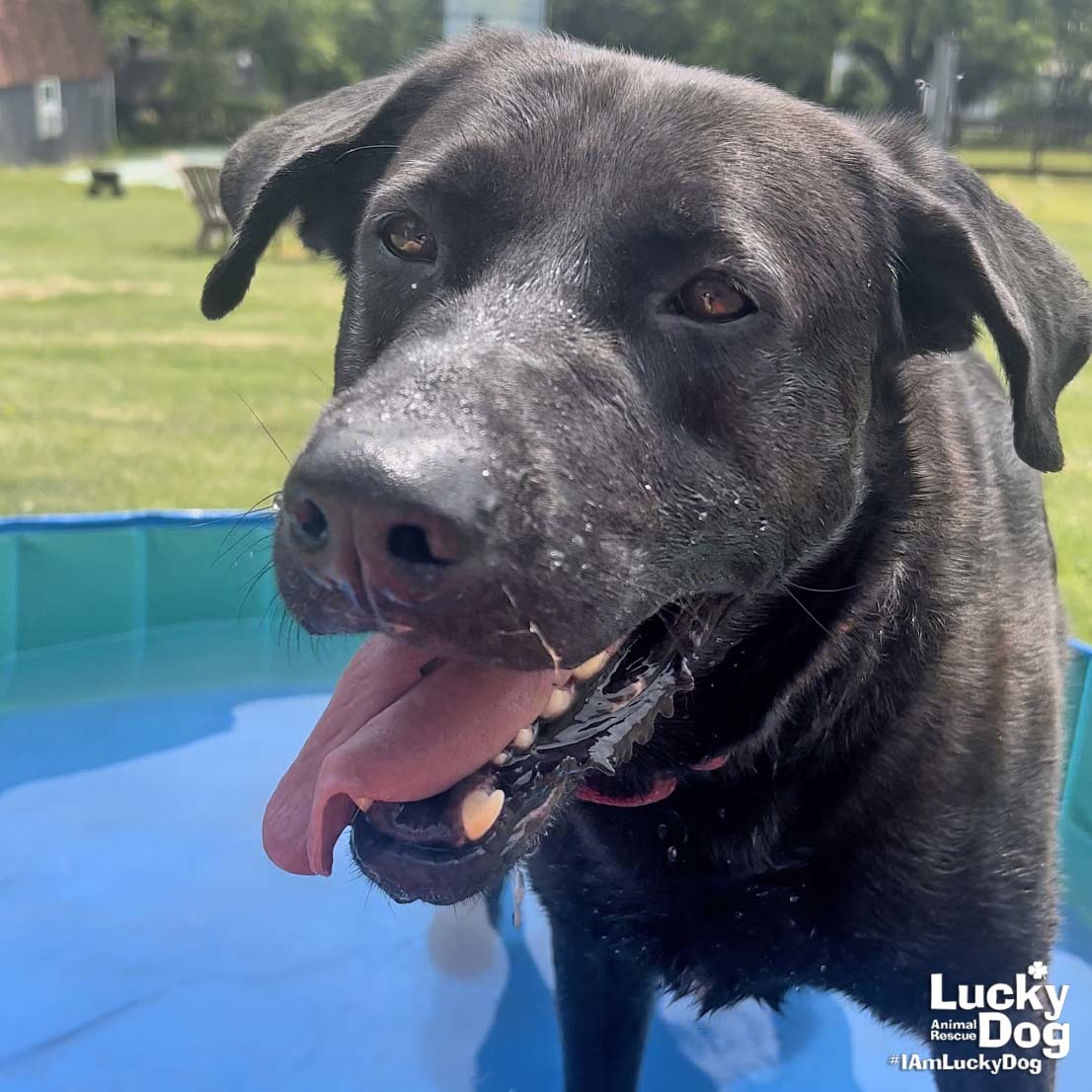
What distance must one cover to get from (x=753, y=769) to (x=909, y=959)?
1.49 ft

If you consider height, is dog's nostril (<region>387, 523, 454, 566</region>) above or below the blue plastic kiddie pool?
above

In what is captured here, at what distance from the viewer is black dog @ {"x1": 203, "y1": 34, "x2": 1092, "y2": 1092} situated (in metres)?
1.54

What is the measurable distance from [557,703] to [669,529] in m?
0.31

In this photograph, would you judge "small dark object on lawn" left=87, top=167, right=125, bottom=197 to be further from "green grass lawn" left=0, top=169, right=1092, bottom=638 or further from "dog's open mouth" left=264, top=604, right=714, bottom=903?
"dog's open mouth" left=264, top=604, right=714, bottom=903

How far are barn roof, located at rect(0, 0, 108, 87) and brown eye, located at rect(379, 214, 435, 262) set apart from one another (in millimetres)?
30674

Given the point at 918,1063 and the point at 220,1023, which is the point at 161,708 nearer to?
the point at 220,1023

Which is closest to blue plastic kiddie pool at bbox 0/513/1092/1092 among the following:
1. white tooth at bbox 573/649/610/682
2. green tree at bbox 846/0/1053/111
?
white tooth at bbox 573/649/610/682

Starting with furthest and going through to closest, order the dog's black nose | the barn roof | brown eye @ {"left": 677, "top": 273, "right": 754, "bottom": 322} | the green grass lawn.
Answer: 1. the barn roof
2. the green grass lawn
3. brown eye @ {"left": 677, "top": 273, "right": 754, "bottom": 322}
4. the dog's black nose

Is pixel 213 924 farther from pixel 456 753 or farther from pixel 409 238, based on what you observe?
pixel 409 238

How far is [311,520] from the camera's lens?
56.5 inches

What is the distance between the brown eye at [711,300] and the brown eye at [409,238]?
1.41 feet

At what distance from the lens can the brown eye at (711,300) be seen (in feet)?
5.87

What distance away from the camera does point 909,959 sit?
2.14 m

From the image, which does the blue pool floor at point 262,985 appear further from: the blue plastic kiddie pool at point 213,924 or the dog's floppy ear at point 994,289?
the dog's floppy ear at point 994,289
